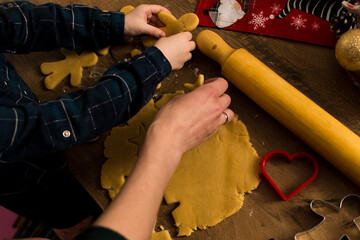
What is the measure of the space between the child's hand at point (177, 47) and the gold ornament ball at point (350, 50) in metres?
0.37

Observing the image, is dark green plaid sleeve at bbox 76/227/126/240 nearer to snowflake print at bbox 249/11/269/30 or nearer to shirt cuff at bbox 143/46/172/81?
shirt cuff at bbox 143/46/172/81

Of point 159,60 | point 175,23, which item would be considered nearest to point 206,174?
point 159,60

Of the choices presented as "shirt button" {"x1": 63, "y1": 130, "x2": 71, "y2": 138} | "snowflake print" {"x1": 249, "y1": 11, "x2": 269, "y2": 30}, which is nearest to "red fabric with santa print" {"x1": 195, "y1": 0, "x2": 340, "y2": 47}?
"snowflake print" {"x1": 249, "y1": 11, "x2": 269, "y2": 30}

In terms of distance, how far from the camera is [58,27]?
0.87m

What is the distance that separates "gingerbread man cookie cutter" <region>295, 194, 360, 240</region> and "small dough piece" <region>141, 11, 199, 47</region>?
1.80ft

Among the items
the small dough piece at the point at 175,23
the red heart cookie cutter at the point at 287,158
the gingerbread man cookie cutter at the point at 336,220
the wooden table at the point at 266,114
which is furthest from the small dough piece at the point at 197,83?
the gingerbread man cookie cutter at the point at 336,220

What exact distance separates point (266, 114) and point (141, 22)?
43cm

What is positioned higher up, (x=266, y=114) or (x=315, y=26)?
(x=315, y=26)

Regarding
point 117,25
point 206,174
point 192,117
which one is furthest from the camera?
point 117,25

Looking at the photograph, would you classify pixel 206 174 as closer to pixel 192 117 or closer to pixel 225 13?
pixel 192 117

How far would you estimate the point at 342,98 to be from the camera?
803 mm

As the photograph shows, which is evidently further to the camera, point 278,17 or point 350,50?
point 278,17

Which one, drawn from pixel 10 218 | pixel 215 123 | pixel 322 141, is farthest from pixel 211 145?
pixel 10 218

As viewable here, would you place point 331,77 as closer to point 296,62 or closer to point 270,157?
point 296,62
